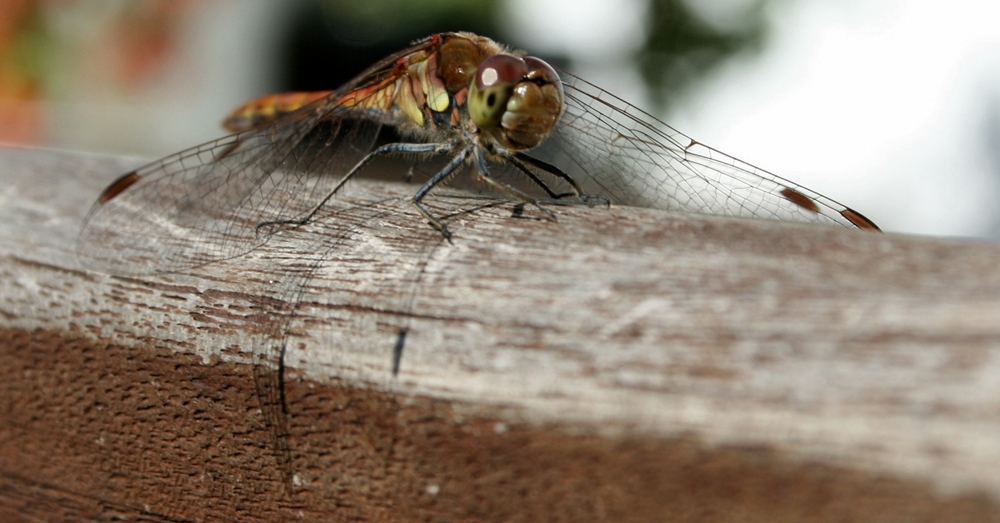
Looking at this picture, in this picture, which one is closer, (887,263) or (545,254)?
(887,263)

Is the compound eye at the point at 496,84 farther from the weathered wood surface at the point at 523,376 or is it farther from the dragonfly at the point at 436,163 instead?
the weathered wood surface at the point at 523,376

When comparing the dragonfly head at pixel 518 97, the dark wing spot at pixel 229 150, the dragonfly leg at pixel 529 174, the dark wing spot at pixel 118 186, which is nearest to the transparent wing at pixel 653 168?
the dragonfly leg at pixel 529 174

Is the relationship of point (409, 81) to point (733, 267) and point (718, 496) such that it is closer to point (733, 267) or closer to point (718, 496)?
point (733, 267)

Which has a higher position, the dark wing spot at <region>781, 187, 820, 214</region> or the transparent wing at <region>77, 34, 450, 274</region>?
the dark wing spot at <region>781, 187, 820, 214</region>

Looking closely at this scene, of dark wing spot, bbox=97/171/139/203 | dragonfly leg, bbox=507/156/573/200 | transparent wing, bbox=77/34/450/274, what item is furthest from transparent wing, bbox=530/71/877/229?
dark wing spot, bbox=97/171/139/203

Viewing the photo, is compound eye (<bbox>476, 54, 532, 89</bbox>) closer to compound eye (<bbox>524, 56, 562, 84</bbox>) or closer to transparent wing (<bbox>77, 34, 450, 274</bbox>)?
compound eye (<bbox>524, 56, 562, 84</bbox>)

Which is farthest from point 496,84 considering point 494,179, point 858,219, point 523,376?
point 523,376

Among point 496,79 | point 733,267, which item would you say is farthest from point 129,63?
point 733,267
